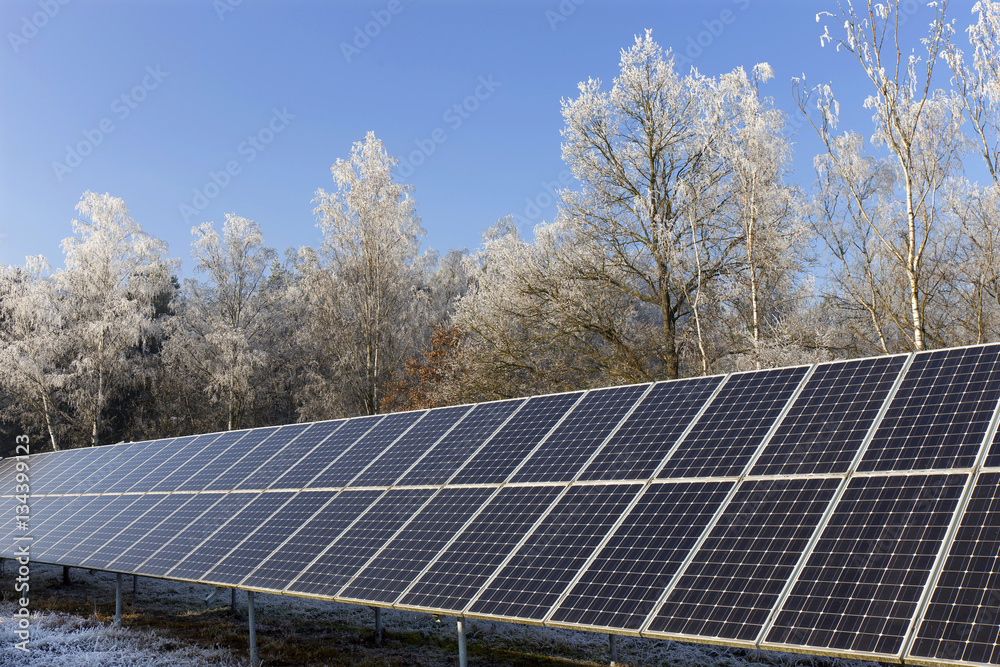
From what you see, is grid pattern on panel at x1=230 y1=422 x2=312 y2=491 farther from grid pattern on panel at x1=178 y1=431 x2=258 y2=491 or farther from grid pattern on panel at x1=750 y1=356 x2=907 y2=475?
grid pattern on panel at x1=750 y1=356 x2=907 y2=475

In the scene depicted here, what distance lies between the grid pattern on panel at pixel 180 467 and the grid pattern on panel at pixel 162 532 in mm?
1217

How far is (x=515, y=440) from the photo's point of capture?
11031 millimetres

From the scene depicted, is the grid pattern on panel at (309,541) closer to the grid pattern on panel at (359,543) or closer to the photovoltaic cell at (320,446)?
the grid pattern on panel at (359,543)

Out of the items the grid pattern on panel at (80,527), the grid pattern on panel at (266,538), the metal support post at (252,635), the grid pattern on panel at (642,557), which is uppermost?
the grid pattern on panel at (642,557)

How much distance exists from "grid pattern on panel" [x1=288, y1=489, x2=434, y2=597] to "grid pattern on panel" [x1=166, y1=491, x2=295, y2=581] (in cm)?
233

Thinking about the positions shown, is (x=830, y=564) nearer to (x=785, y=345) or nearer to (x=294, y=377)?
(x=785, y=345)

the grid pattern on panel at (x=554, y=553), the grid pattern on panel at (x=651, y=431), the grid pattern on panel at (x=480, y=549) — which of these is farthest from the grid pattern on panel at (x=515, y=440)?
the grid pattern on panel at (x=554, y=553)

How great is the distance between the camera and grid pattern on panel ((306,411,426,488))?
40.7ft

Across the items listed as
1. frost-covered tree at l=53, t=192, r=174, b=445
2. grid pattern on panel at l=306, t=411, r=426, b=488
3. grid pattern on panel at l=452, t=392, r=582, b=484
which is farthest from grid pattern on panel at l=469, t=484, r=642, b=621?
frost-covered tree at l=53, t=192, r=174, b=445

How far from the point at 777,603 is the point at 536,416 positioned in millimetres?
5801

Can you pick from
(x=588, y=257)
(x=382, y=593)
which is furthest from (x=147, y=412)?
(x=382, y=593)

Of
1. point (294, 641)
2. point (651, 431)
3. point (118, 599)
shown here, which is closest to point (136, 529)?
point (118, 599)

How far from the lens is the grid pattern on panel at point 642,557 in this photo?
6910mm

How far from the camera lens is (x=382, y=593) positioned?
8.65 metres
